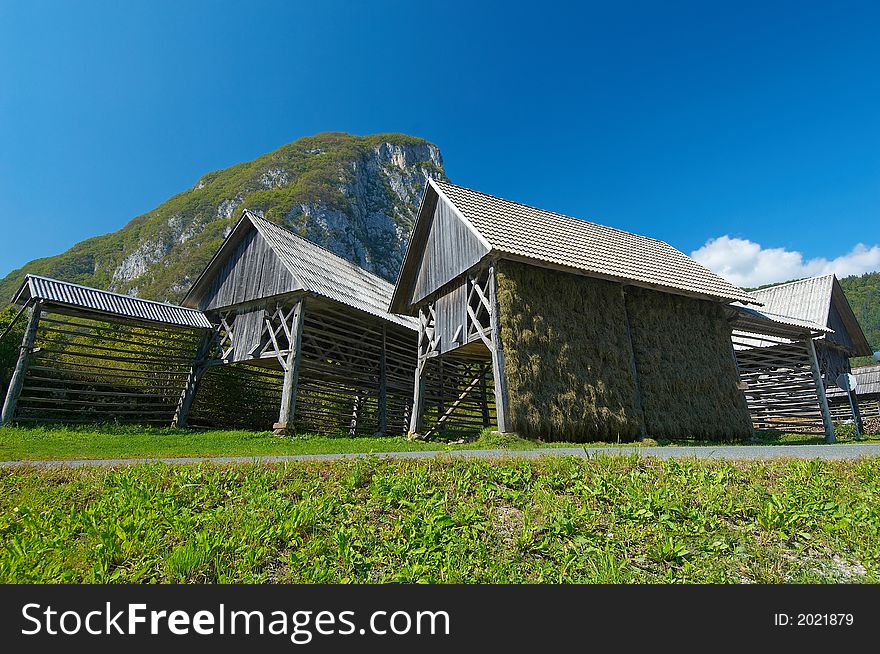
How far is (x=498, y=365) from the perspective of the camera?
11367 mm

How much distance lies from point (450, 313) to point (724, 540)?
36.8ft

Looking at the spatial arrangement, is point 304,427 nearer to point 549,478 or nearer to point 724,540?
point 549,478

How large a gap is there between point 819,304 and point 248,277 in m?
26.1

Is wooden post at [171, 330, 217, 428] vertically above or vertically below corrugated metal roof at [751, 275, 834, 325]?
below

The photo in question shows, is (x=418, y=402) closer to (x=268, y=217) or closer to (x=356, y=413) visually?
(x=356, y=413)

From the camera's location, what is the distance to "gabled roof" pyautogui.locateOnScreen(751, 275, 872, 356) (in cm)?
2269

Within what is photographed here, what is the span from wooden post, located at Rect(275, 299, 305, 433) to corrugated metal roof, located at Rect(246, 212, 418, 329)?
1094 millimetres

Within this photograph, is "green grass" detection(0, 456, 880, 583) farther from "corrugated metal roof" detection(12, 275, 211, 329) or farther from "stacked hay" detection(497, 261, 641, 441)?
"corrugated metal roof" detection(12, 275, 211, 329)

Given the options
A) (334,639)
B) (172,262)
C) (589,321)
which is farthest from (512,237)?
(172,262)

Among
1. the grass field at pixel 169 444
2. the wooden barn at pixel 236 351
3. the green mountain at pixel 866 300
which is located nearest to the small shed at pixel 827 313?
the wooden barn at pixel 236 351

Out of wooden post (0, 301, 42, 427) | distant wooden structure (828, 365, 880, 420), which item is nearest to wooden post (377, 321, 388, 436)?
wooden post (0, 301, 42, 427)

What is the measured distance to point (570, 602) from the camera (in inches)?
114

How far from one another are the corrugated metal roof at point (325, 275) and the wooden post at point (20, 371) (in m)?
6.96

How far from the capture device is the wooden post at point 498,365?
10.9 m
